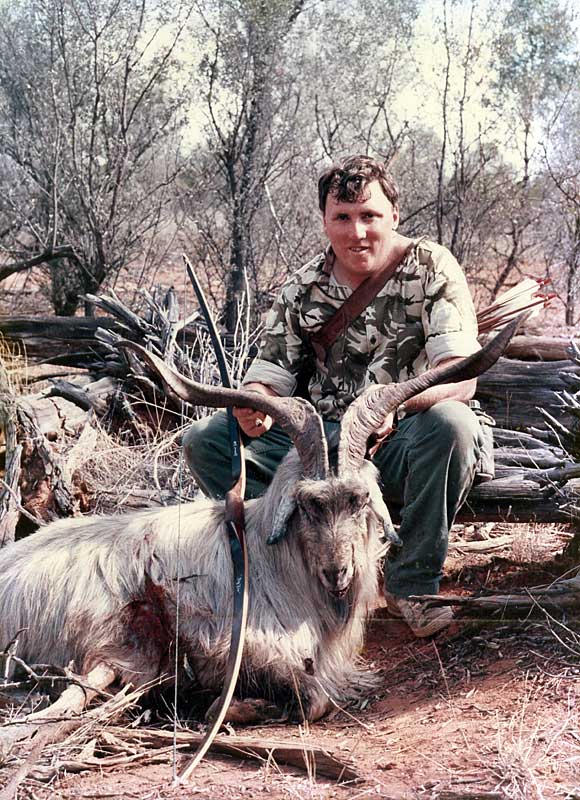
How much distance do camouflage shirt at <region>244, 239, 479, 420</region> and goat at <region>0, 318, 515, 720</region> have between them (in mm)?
589

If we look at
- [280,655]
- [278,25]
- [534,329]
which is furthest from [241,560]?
[278,25]

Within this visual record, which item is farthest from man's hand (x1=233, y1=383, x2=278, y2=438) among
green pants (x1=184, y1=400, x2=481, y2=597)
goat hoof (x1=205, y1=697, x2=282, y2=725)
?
goat hoof (x1=205, y1=697, x2=282, y2=725)

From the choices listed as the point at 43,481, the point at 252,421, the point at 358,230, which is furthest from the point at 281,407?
the point at 43,481

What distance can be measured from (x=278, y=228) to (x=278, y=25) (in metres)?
2.08

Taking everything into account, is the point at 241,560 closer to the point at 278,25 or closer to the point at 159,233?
the point at 278,25

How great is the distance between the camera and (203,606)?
417 cm

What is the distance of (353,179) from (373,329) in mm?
770

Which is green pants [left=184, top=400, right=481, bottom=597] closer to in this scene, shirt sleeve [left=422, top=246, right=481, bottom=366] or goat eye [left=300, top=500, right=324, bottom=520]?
shirt sleeve [left=422, top=246, right=481, bottom=366]

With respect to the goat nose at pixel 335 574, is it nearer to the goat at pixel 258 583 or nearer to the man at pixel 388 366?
the goat at pixel 258 583

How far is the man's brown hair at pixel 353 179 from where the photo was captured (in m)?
4.72

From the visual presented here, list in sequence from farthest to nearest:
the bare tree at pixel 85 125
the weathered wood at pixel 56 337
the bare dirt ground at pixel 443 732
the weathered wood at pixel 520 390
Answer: the bare tree at pixel 85 125, the weathered wood at pixel 56 337, the weathered wood at pixel 520 390, the bare dirt ground at pixel 443 732

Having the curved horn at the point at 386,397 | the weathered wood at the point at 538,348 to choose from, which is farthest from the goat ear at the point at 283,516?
the weathered wood at the point at 538,348

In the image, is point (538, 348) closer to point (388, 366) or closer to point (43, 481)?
point (388, 366)

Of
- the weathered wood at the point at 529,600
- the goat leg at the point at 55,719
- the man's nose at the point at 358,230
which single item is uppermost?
the man's nose at the point at 358,230
